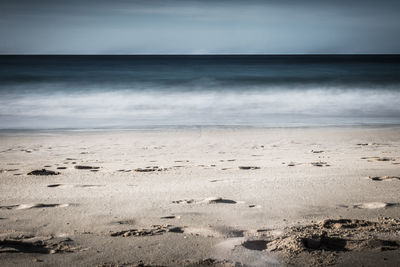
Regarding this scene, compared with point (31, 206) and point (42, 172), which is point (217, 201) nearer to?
point (31, 206)

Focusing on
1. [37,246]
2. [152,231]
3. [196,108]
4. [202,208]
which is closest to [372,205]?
[202,208]

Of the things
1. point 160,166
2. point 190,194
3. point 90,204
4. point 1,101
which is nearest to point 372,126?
point 160,166

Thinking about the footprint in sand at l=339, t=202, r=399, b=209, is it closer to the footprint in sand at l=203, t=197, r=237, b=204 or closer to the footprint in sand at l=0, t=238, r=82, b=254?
the footprint in sand at l=203, t=197, r=237, b=204

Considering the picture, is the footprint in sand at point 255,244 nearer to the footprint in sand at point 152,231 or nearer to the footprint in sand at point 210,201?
the footprint in sand at point 152,231

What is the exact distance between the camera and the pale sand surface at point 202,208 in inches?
92.8

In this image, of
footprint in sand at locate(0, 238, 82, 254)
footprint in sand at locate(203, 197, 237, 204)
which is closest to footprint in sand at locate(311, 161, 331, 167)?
footprint in sand at locate(203, 197, 237, 204)

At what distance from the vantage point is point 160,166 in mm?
5168

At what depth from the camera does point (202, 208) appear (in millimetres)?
3205

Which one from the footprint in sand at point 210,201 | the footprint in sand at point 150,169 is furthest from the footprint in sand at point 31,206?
the footprint in sand at point 150,169

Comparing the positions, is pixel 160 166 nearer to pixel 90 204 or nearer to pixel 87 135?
pixel 90 204

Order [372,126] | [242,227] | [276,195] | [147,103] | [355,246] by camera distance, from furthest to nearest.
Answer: [147,103], [372,126], [276,195], [242,227], [355,246]

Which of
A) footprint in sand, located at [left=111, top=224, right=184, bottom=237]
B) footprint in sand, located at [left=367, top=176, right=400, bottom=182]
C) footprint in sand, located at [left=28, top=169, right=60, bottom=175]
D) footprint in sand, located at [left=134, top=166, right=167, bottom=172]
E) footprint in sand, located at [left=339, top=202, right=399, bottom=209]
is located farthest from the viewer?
footprint in sand, located at [left=134, top=166, right=167, bottom=172]

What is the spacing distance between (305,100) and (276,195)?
13.9 m

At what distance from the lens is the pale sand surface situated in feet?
7.73
